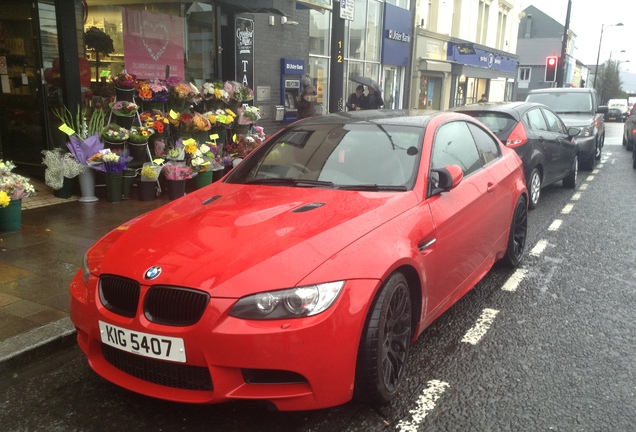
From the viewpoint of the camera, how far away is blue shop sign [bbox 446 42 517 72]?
24828 mm

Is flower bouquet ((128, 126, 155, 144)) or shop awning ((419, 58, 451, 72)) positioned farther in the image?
shop awning ((419, 58, 451, 72))

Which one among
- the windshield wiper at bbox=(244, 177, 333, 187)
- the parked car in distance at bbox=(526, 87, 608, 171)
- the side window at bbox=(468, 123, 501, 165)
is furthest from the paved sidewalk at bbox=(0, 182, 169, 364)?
the parked car in distance at bbox=(526, 87, 608, 171)

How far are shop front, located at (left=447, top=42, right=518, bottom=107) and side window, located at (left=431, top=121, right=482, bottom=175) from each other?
69.5ft

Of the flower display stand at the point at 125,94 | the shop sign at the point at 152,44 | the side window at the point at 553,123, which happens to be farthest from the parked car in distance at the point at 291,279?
the shop sign at the point at 152,44

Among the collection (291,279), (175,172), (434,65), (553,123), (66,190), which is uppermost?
(434,65)

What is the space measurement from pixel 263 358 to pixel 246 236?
72cm

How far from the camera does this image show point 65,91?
26.6 ft

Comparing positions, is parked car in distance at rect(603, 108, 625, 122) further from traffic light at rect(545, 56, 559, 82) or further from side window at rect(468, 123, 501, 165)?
side window at rect(468, 123, 501, 165)

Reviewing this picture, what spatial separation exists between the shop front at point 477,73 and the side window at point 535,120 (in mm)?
16415

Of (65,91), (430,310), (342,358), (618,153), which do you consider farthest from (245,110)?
(618,153)

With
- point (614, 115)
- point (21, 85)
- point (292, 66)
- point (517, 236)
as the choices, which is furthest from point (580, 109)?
point (614, 115)

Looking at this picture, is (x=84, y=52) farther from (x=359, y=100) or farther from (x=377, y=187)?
(x=359, y=100)

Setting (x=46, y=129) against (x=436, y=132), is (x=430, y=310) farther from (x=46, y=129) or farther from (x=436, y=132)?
(x=46, y=129)

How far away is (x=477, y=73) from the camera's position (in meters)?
28.3
